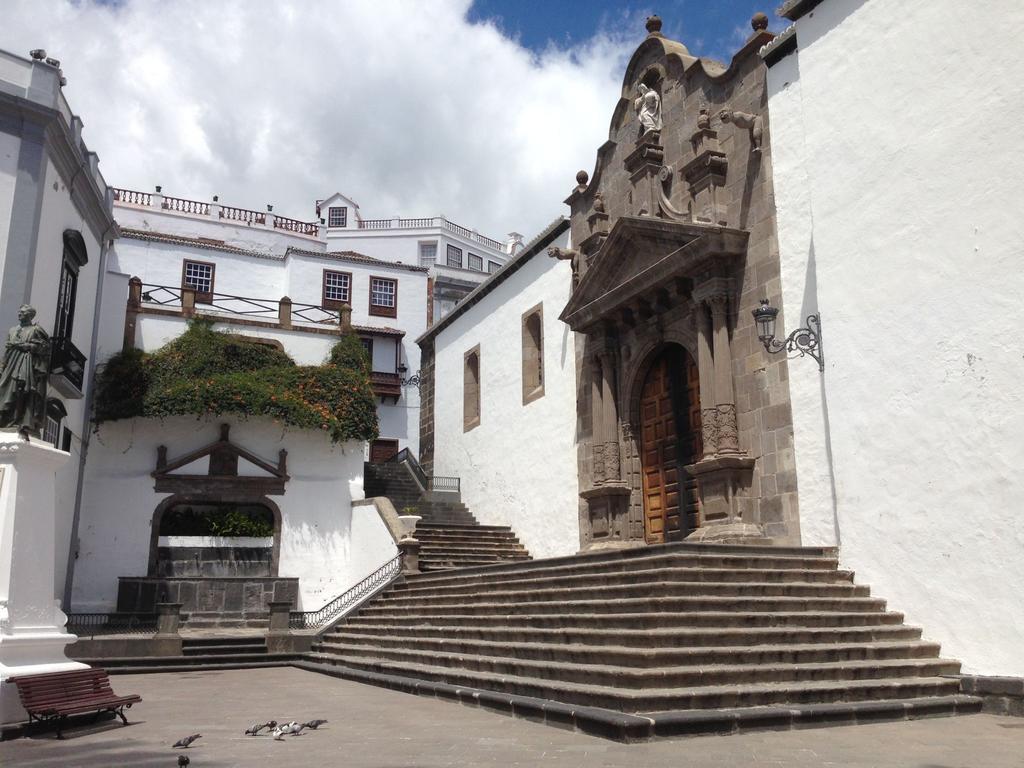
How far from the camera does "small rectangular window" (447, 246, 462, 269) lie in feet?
122

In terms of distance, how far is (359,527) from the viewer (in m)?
18.1

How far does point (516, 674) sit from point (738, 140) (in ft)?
25.5

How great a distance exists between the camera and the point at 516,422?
18031mm

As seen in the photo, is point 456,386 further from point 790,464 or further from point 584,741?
point 584,741

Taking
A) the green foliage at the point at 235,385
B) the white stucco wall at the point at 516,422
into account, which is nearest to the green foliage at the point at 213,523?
the green foliage at the point at 235,385

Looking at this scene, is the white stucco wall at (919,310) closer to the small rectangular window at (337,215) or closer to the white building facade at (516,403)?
the white building facade at (516,403)

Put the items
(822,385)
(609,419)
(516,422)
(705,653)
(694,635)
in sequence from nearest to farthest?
(705,653)
(694,635)
(822,385)
(609,419)
(516,422)

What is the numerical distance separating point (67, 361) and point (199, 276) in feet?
44.7

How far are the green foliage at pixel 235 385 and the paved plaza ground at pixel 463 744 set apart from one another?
1081 cm

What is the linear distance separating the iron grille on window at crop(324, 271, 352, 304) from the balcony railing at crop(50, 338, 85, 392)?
1171 cm

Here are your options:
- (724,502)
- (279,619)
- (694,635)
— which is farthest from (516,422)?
(694,635)

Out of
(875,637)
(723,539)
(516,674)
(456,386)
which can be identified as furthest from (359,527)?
(875,637)

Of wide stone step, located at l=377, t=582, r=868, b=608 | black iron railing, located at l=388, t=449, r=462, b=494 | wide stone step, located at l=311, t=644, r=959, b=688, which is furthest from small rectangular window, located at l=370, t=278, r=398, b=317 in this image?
wide stone step, located at l=311, t=644, r=959, b=688

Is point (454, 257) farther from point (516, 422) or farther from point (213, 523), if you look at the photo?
point (213, 523)
